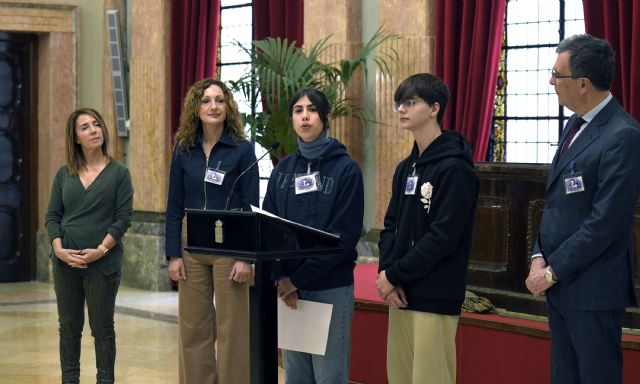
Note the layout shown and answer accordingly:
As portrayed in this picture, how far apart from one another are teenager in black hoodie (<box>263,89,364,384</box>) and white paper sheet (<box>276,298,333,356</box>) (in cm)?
5

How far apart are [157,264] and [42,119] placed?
214cm

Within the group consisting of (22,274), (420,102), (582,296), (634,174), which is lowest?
(22,274)

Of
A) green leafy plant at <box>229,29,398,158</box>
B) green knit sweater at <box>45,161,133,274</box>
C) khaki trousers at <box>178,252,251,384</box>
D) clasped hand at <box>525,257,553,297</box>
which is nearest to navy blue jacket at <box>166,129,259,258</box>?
khaki trousers at <box>178,252,251,384</box>

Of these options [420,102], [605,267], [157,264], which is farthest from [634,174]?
[157,264]

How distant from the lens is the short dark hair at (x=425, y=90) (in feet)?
12.1

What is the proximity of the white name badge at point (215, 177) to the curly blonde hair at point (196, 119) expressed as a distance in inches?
8.0

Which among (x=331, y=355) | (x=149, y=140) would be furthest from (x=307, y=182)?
(x=149, y=140)

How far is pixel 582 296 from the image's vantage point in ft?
10.8

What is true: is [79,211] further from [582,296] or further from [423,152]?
[582,296]

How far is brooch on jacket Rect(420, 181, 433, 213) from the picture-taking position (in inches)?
142

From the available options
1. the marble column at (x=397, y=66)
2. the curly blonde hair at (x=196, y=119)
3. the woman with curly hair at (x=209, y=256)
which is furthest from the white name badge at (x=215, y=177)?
the marble column at (x=397, y=66)

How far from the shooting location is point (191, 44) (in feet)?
31.9

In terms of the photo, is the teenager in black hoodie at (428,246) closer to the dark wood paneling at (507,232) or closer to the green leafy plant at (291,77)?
the dark wood paneling at (507,232)

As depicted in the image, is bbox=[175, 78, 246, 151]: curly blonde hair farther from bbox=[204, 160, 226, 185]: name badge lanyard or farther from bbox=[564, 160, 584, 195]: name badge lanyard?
bbox=[564, 160, 584, 195]: name badge lanyard
